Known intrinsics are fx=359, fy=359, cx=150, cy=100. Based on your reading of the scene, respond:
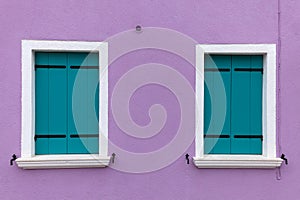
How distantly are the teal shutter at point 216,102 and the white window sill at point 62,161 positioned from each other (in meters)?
1.38

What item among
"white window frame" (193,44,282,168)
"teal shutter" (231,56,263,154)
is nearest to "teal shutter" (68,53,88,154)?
"white window frame" (193,44,282,168)

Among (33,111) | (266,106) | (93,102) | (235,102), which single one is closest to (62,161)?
(33,111)

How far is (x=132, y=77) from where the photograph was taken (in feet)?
15.2

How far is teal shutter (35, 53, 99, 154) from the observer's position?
4.62m

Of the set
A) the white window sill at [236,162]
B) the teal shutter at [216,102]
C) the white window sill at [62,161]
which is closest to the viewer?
the white window sill at [62,161]

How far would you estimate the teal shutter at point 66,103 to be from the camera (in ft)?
15.2

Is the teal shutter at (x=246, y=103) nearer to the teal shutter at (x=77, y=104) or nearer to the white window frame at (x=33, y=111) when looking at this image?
the white window frame at (x=33, y=111)

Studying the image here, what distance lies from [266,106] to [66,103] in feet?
8.51

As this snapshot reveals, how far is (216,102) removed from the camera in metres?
4.73

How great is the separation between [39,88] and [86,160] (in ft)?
3.63

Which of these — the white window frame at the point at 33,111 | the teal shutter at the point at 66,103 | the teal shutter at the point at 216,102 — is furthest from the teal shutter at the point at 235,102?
the teal shutter at the point at 66,103

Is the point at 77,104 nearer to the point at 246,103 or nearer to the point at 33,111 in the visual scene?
the point at 33,111

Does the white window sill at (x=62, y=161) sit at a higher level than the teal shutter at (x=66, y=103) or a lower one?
lower

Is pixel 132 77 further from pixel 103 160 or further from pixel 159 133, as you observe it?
pixel 103 160
